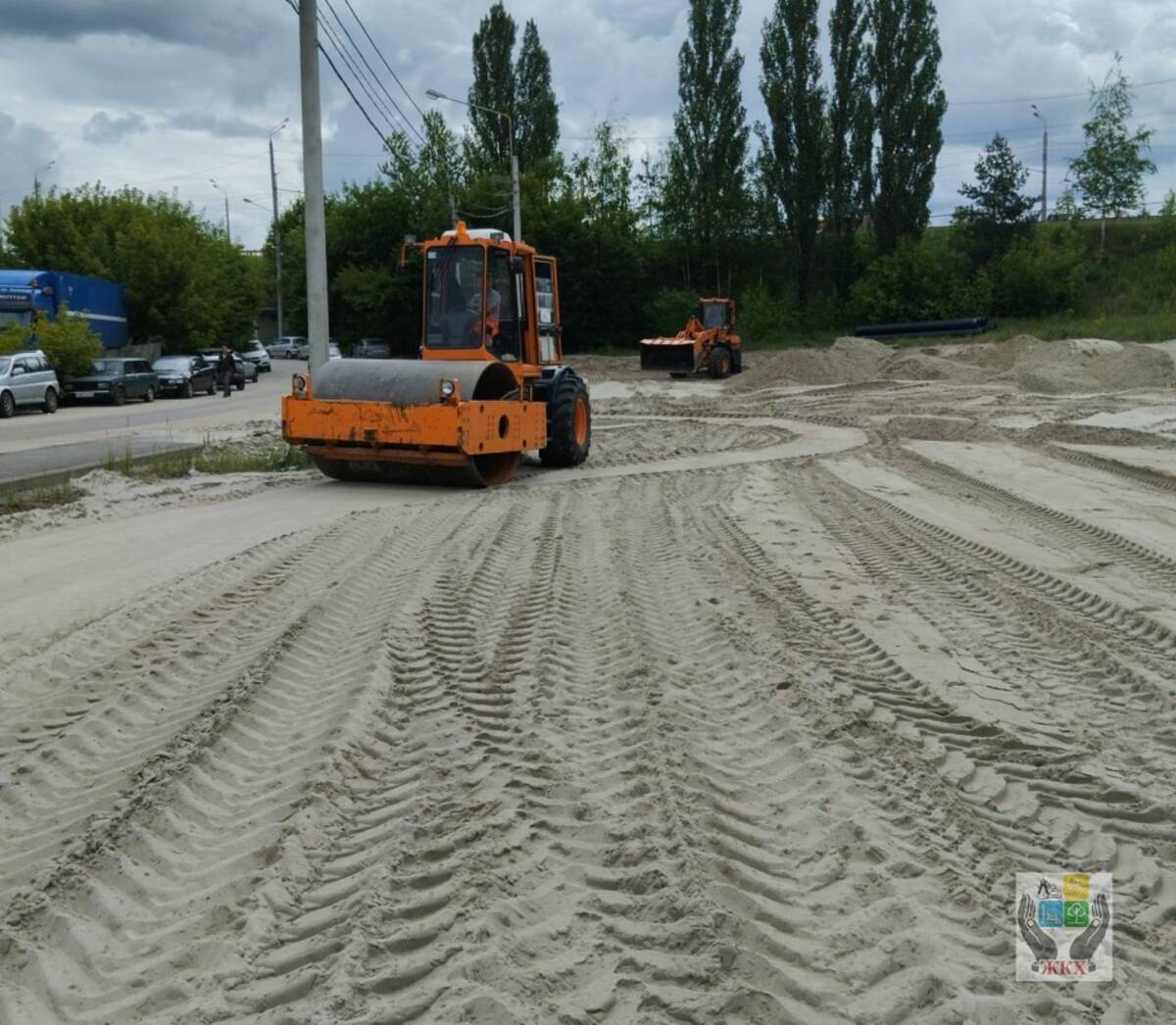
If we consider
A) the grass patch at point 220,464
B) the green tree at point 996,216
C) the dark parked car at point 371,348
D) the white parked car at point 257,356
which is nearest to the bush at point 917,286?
the green tree at point 996,216

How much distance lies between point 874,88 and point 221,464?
46.4 m

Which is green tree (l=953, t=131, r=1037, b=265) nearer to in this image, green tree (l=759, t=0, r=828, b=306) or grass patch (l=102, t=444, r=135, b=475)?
green tree (l=759, t=0, r=828, b=306)

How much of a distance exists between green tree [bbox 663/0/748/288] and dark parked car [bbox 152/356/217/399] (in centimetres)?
2852

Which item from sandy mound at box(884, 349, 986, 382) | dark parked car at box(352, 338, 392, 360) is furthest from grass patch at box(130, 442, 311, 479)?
dark parked car at box(352, 338, 392, 360)

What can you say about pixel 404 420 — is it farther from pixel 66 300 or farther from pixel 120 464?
pixel 66 300

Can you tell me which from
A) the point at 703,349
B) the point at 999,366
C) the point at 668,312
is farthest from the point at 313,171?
the point at 668,312

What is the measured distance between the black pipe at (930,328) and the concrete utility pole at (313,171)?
36176 mm

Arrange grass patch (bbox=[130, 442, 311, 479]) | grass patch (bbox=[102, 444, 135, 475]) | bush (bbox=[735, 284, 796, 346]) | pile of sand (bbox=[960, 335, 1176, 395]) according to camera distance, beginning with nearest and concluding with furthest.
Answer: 1. grass patch (bbox=[102, 444, 135, 475])
2. grass patch (bbox=[130, 442, 311, 479])
3. pile of sand (bbox=[960, 335, 1176, 395])
4. bush (bbox=[735, 284, 796, 346])

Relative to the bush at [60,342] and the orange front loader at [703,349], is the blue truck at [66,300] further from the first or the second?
the orange front loader at [703,349]

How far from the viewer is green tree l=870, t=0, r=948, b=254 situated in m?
55.4

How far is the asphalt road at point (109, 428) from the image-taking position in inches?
715

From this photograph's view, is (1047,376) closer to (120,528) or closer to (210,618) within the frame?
(120,528)

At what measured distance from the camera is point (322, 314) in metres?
→ 18.3

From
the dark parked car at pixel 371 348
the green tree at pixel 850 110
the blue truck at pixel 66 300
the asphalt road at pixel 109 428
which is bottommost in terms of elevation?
the asphalt road at pixel 109 428
